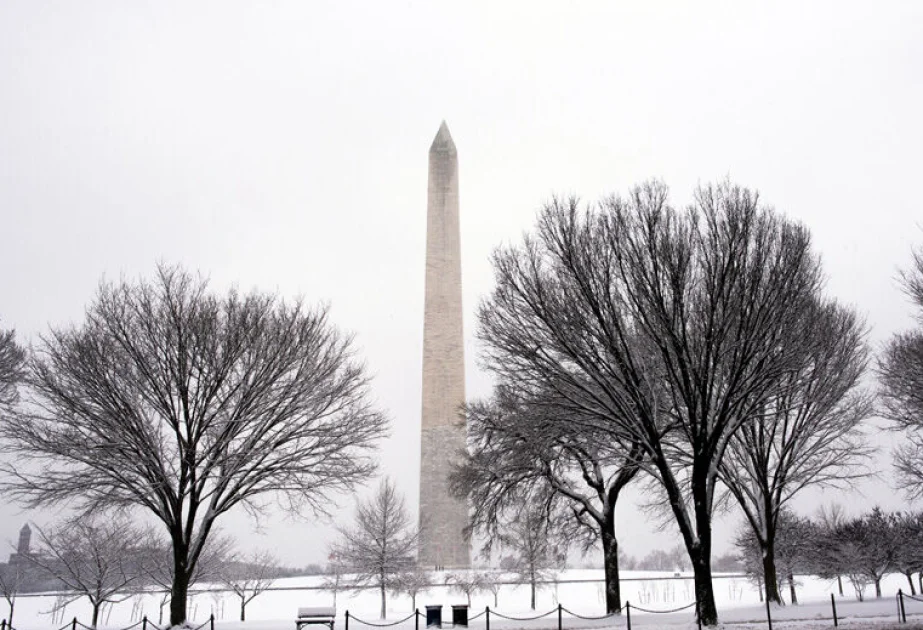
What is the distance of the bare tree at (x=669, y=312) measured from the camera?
52.6 feet

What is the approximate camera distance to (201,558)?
35125 millimetres

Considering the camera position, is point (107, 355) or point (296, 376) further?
point (296, 376)

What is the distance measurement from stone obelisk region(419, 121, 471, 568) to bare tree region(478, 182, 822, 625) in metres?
18.7

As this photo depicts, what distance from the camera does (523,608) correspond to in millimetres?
34406

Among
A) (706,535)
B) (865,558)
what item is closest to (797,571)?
(865,558)

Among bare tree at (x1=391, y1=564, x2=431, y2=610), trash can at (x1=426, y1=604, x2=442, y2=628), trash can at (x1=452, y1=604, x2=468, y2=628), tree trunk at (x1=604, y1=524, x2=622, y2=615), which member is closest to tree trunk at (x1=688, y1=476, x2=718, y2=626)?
tree trunk at (x1=604, y1=524, x2=622, y2=615)

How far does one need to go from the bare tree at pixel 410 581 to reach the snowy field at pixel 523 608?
1033mm

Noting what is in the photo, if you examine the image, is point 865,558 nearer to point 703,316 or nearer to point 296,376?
point 703,316

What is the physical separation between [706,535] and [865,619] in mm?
5330

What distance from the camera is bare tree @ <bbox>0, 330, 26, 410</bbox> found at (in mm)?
23906

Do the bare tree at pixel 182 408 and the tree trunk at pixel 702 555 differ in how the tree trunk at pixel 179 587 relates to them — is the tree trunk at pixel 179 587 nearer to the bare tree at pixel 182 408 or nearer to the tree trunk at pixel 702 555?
the bare tree at pixel 182 408

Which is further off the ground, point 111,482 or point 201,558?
point 111,482

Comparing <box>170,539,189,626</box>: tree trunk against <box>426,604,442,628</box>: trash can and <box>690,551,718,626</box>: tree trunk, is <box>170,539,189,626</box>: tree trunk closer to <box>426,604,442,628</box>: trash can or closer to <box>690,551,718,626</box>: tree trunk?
<box>426,604,442,628</box>: trash can

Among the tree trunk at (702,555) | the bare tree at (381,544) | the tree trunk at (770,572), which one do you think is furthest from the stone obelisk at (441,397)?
the tree trunk at (702,555)
